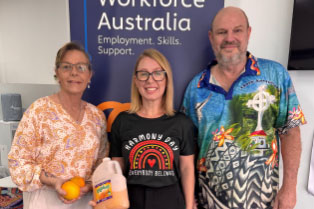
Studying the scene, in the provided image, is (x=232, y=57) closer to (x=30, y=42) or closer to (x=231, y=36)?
(x=231, y=36)

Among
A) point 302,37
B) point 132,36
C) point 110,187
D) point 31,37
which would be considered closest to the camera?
point 110,187

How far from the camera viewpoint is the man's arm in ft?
3.99

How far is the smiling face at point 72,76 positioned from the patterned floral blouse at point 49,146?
0.12 m

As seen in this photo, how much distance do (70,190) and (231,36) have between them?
1.17m

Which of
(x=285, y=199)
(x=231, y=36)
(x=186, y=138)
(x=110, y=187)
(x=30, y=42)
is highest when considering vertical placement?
(x=30, y=42)

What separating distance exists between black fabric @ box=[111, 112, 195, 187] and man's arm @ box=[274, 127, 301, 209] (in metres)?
0.58

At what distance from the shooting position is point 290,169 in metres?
1.25

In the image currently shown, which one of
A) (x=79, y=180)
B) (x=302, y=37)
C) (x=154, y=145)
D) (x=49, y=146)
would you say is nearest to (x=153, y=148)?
(x=154, y=145)

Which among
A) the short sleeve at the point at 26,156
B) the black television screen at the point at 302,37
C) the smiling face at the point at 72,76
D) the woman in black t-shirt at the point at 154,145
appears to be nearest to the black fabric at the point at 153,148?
the woman in black t-shirt at the point at 154,145

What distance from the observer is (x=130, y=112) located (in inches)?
49.4

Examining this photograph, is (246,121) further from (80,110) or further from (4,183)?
(4,183)

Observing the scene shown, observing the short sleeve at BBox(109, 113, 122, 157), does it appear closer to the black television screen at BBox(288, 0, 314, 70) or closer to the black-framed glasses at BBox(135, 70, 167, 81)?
the black-framed glasses at BBox(135, 70, 167, 81)

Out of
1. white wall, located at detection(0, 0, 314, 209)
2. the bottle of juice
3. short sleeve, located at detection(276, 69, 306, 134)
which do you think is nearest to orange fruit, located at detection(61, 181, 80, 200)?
the bottle of juice

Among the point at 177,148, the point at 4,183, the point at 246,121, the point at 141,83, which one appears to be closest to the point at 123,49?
the point at 141,83
